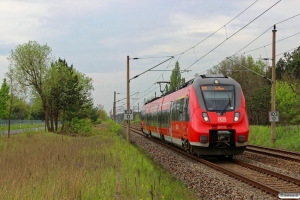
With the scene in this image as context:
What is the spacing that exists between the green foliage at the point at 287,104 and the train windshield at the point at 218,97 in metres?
44.1

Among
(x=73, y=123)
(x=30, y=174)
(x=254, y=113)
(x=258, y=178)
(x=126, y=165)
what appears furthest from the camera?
(x=254, y=113)

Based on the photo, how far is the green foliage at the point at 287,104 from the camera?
192 ft

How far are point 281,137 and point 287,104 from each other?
34.6m

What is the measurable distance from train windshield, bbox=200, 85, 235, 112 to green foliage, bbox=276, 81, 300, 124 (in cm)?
4406

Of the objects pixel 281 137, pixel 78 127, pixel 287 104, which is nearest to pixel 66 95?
pixel 78 127

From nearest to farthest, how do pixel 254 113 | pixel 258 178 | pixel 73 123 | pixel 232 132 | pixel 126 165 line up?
pixel 258 178, pixel 126 165, pixel 232 132, pixel 73 123, pixel 254 113

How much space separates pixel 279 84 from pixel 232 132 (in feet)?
162

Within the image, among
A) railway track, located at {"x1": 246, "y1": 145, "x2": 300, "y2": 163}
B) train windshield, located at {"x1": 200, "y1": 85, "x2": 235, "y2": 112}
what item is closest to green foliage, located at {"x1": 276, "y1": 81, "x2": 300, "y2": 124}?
railway track, located at {"x1": 246, "y1": 145, "x2": 300, "y2": 163}

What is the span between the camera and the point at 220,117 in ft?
54.1

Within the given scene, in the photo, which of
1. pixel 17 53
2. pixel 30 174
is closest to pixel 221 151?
pixel 30 174

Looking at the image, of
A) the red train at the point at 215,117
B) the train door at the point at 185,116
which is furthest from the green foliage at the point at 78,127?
the red train at the point at 215,117

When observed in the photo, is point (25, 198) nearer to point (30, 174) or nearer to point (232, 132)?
point (30, 174)

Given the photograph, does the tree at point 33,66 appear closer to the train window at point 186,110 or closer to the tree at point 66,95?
the tree at point 66,95

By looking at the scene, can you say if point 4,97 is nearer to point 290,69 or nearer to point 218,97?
point 218,97
